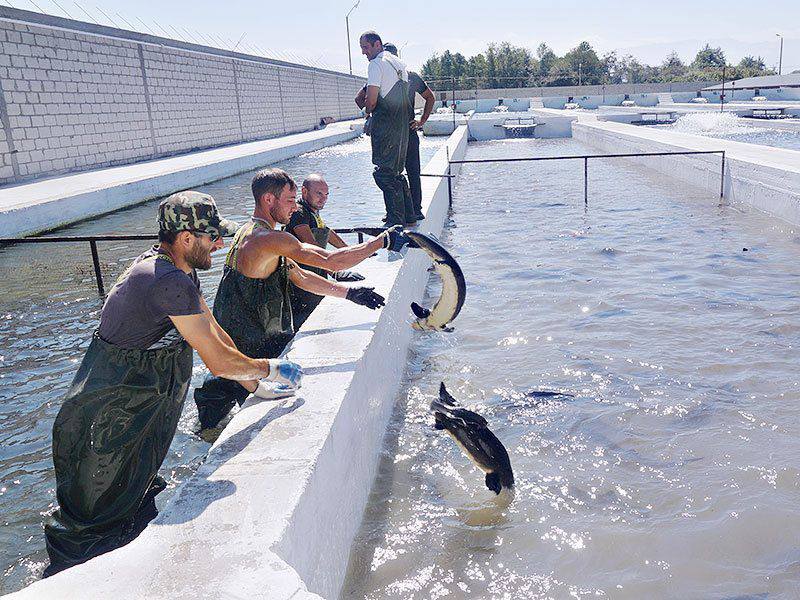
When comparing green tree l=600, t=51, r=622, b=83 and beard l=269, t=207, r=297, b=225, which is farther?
green tree l=600, t=51, r=622, b=83

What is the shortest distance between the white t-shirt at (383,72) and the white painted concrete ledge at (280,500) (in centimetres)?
278

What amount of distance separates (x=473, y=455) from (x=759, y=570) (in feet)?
4.78

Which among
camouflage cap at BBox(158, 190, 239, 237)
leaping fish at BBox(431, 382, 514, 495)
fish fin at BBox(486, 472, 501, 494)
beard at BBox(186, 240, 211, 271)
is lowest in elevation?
fish fin at BBox(486, 472, 501, 494)

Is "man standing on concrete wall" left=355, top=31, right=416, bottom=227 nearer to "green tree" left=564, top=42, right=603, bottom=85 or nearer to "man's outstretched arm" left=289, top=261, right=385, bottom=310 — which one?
"man's outstretched arm" left=289, top=261, right=385, bottom=310

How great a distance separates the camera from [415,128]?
23.7 feet

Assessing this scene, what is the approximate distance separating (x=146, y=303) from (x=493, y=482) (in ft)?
6.86

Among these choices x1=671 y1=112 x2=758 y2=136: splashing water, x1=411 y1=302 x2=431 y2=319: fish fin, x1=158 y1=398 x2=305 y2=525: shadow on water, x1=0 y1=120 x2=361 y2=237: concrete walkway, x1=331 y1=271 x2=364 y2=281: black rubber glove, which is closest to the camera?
x1=158 y1=398 x2=305 y2=525: shadow on water

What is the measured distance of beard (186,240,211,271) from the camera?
2.88 metres

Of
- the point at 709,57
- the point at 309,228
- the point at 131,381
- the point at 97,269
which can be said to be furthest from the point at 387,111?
the point at 709,57

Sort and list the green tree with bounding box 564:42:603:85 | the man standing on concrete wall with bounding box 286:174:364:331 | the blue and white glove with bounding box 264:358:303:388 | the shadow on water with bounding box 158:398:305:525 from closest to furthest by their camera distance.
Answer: the shadow on water with bounding box 158:398:305:525 → the blue and white glove with bounding box 264:358:303:388 → the man standing on concrete wall with bounding box 286:174:364:331 → the green tree with bounding box 564:42:603:85

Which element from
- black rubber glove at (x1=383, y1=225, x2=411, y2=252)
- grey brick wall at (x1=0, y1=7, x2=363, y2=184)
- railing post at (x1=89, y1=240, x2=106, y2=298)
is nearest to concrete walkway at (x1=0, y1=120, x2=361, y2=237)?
grey brick wall at (x1=0, y1=7, x2=363, y2=184)

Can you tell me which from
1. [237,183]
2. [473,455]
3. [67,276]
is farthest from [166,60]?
[473,455]

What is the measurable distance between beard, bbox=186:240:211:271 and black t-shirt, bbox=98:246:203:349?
13cm

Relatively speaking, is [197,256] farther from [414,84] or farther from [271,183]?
[414,84]
